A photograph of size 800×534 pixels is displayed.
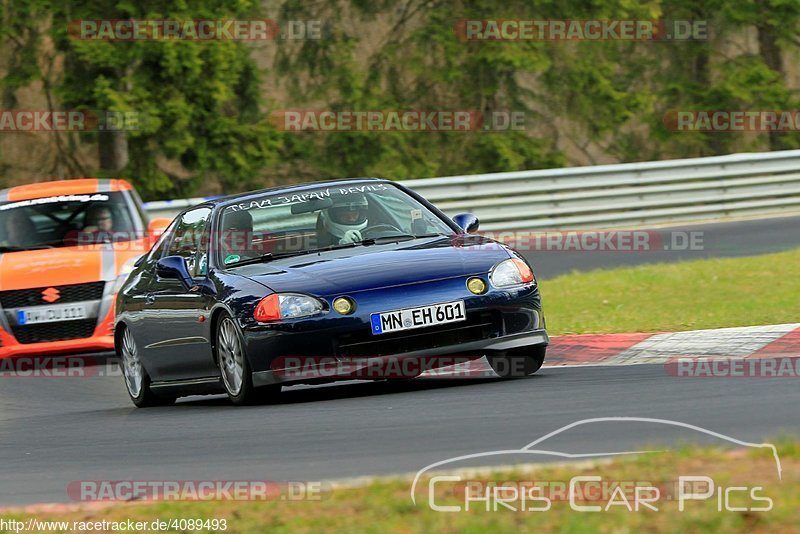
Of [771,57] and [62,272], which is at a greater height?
[771,57]

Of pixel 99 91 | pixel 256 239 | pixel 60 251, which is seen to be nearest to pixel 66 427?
pixel 256 239

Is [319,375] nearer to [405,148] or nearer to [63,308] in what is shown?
[63,308]

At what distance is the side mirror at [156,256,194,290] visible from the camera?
9977 millimetres

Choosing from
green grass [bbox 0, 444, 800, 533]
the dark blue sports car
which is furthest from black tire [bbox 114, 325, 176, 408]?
green grass [bbox 0, 444, 800, 533]

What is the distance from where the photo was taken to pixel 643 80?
1238 inches

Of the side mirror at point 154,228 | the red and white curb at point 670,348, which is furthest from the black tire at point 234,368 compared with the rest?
the side mirror at point 154,228

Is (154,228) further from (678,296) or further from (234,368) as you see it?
(234,368)

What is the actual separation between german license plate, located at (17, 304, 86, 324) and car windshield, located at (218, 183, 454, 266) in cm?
400

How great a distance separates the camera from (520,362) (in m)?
9.66

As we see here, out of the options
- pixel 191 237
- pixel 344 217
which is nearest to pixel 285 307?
pixel 344 217

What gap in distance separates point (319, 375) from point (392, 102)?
809 inches

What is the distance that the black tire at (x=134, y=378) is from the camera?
10.8 meters

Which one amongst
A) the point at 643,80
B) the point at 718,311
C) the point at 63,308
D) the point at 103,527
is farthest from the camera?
the point at 643,80

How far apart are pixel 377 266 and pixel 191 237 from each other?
1840 millimetres
